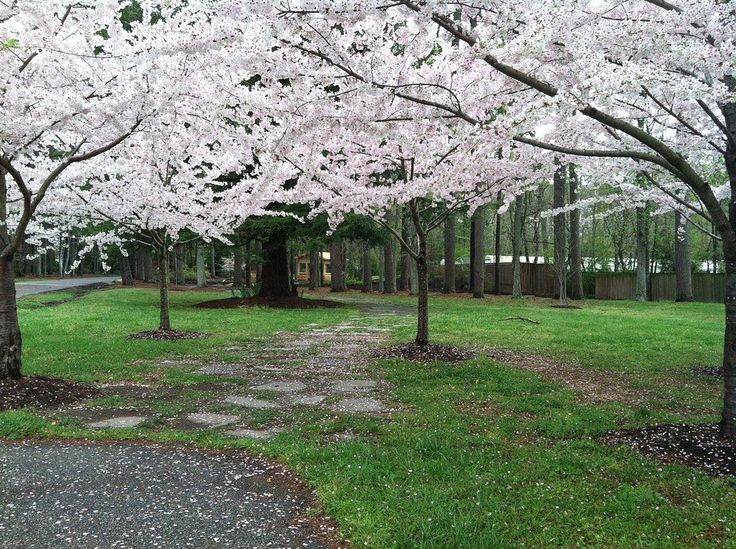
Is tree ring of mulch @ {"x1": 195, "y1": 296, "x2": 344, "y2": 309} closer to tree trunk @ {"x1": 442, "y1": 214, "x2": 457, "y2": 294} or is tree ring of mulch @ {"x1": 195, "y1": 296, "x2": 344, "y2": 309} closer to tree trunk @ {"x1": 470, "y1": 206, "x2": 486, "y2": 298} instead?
tree trunk @ {"x1": 470, "y1": 206, "x2": 486, "y2": 298}

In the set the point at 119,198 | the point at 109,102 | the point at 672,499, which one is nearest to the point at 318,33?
the point at 109,102

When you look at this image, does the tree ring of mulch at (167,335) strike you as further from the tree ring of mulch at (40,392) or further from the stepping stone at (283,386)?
the stepping stone at (283,386)

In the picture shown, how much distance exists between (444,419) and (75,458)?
10.1ft

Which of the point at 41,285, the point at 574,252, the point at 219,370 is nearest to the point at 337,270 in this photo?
the point at 574,252

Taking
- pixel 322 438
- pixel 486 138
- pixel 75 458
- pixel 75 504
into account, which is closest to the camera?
pixel 75 504

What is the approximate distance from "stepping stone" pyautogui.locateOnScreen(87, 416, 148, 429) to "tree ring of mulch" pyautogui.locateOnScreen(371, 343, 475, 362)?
4155mm

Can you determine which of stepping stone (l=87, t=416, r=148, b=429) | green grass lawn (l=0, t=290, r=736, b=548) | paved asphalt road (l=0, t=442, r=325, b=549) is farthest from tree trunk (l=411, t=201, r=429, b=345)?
paved asphalt road (l=0, t=442, r=325, b=549)

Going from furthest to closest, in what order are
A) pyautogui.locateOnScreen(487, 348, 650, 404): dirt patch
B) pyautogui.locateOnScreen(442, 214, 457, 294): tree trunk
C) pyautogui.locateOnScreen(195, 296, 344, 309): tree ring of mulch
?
pyautogui.locateOnScreen(442, 214, 457, 294): tree trunk, pyautogui.locateOnScreen(195, 296, 344, 309): tree ring of mulch, pyautogui.locateOnScreen(487, 348, 650, 404): dirt patch

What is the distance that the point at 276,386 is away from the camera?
6.63m

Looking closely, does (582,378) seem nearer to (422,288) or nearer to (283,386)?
(422,288)

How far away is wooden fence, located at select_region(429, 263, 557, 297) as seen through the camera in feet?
88.3

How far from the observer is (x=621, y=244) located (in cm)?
3162

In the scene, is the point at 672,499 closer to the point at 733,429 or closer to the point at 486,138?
the point at 733,429

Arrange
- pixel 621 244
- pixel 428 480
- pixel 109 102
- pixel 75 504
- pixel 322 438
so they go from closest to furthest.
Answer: pixel 75 504 < pixel 428 480 < pixel 322 438 < pixel 109 102 < pixel 621 244
